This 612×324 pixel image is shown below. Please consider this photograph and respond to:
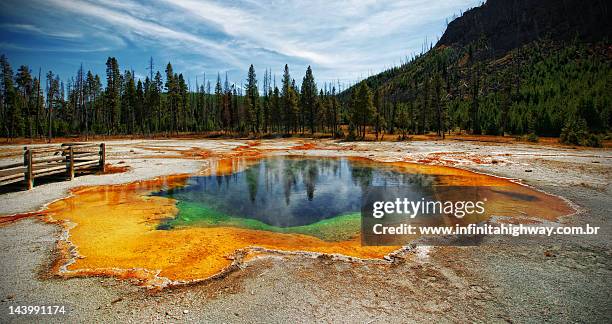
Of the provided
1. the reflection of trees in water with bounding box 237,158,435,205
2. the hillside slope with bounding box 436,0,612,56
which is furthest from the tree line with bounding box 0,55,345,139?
the hillside slope with bounding box 436,0,612,56

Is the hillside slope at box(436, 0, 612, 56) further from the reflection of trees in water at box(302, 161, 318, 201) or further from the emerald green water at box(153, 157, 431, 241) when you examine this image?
the emerald green water at box(153, 157, 431, 241)

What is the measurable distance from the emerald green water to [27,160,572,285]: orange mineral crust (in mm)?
881

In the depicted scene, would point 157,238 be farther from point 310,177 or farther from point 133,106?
point 133,106

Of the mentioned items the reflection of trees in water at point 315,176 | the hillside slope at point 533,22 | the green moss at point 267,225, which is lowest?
the green moss at point 267,225

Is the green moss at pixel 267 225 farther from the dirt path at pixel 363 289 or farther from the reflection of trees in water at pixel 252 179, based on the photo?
the reflection of trees in water at pixel 252 179

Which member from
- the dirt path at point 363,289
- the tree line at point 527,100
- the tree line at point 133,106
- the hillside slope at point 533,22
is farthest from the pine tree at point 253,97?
the hillside slope at point 533,22

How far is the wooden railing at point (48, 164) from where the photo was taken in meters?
13.8

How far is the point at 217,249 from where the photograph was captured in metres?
7.92

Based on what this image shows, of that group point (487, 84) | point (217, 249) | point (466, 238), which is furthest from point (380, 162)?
point (487, 84)

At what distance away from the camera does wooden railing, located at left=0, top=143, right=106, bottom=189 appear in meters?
13.8

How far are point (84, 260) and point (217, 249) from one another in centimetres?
295

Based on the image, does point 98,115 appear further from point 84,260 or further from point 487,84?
point 487,84

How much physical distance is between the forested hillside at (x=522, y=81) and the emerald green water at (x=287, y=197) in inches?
1379

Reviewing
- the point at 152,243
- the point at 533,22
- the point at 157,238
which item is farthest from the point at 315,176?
the point at 533,22
